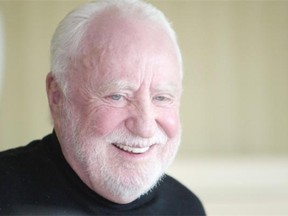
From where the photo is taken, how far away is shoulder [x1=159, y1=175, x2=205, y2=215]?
4.00 feet

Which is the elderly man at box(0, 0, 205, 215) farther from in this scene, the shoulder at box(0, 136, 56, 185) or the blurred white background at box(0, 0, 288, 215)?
the blurred white background at box(0, 0, 288, 215)

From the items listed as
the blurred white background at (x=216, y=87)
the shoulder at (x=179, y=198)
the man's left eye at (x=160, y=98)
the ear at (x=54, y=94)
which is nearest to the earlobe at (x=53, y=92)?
the ear at (x=54, y=94)

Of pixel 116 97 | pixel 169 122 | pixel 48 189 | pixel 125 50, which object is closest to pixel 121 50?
pixel 125 50

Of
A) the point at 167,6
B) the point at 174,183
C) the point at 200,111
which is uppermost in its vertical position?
the point at 167,6

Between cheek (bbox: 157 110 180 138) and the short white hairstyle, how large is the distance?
0.14m

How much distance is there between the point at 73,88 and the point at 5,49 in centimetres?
133

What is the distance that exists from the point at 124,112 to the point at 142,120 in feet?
0.16

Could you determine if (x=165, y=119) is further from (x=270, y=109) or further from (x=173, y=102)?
(x=270, y=109)

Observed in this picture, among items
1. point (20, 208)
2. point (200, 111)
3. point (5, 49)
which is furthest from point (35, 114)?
point (20, 208)

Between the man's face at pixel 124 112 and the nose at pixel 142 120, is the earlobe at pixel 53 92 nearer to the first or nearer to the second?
the man's face at pixel 124 112

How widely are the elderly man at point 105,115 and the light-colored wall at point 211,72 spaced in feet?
3.89

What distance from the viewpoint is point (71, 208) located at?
1.06 metres

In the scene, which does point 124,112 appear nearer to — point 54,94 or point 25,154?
point 54,94

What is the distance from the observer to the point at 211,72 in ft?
7.55
